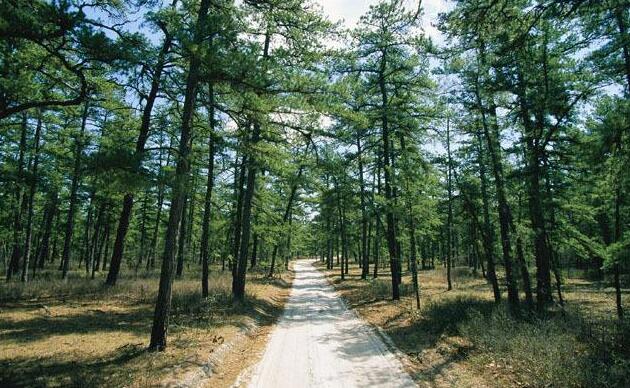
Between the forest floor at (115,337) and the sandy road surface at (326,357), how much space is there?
26.0 inches

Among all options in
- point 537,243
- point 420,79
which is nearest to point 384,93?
point 420,79

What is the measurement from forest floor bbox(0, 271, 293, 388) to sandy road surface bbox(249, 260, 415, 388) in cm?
66

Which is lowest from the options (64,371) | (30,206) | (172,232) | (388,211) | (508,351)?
(64,371)

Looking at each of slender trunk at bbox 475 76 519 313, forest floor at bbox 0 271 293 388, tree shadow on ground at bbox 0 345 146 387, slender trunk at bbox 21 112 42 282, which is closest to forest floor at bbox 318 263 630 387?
slender trunk at bbox 475 76 519 313

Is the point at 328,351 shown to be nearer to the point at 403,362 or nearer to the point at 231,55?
the point at 403,362

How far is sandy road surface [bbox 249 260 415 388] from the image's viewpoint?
7504mm

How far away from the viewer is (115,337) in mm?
10219

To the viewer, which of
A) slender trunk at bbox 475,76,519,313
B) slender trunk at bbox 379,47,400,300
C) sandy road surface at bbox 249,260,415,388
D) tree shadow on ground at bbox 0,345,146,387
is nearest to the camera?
tree shadow on ground at bbox 0,345,146,387

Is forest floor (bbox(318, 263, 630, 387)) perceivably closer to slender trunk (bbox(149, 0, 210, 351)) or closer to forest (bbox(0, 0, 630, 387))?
forest (bbox(0, 0, 630, 387))

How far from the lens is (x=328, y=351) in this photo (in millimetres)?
9758

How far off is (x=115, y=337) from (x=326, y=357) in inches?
223

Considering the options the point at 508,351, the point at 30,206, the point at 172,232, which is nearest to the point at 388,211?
the point at 508,351

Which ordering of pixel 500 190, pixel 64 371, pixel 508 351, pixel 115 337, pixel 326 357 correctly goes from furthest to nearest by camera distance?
pixel 500 190
pixel 115 337
pixel 326 357
pixel 508 351
pixel 64 371

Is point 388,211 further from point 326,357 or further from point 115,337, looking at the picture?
point 115,337
